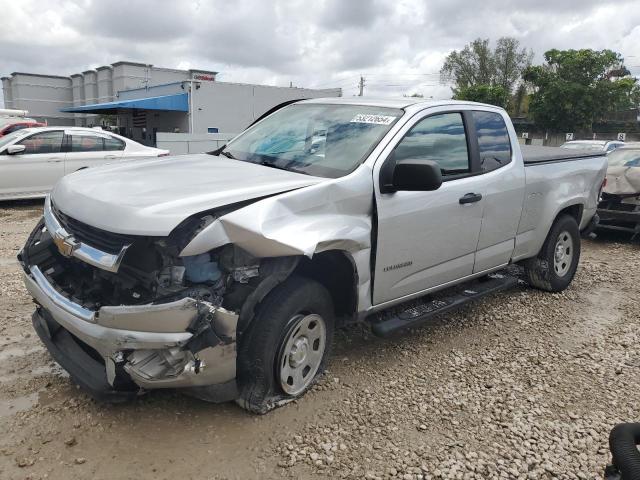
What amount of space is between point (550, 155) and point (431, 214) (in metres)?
2.25

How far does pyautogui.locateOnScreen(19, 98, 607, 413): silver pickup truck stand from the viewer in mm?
2736

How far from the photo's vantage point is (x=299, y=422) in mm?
3201

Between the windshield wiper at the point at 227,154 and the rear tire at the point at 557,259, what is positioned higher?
the windshield wiper at the point at 227,154

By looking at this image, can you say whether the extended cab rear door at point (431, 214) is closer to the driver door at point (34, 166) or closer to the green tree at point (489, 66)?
the driver door at point (34, 166)

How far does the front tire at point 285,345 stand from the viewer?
299 centimetres

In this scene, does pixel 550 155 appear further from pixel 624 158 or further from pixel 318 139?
pixel 624 158

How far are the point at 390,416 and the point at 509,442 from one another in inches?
27.4

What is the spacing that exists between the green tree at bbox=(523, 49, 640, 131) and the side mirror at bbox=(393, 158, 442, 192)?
4050 cm

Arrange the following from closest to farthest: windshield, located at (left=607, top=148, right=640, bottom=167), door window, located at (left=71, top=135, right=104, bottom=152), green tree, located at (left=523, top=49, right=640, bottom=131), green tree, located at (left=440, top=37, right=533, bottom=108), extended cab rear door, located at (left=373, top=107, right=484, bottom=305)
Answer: extended cab rear door, located at (left=373, top=107, right=484, bottom=305) → windshield, located at (left=607, top=148, right=640, bottom=167) → door window, located at (left=71, top=135, right=104, bottom=152) → green tree, located at (left=523, top=49, right=640, bottom=131) → green tree, located at (left=440, top=37, right=533, bottom=108)

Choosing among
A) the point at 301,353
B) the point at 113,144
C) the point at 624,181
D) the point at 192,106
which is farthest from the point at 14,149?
the point at 192,106

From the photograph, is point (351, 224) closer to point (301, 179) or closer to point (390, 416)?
point (301, 179)


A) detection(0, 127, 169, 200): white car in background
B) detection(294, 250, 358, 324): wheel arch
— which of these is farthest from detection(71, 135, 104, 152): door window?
detection(294, 250, 358, 324): wheel arch

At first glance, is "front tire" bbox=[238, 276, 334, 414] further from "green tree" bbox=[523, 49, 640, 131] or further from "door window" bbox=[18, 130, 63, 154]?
Result: "green tree" bbox=[523, 49, 640, 131]

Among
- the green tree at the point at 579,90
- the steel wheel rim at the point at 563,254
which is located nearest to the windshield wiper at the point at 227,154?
the steel wheel rim at the point at 563,254
